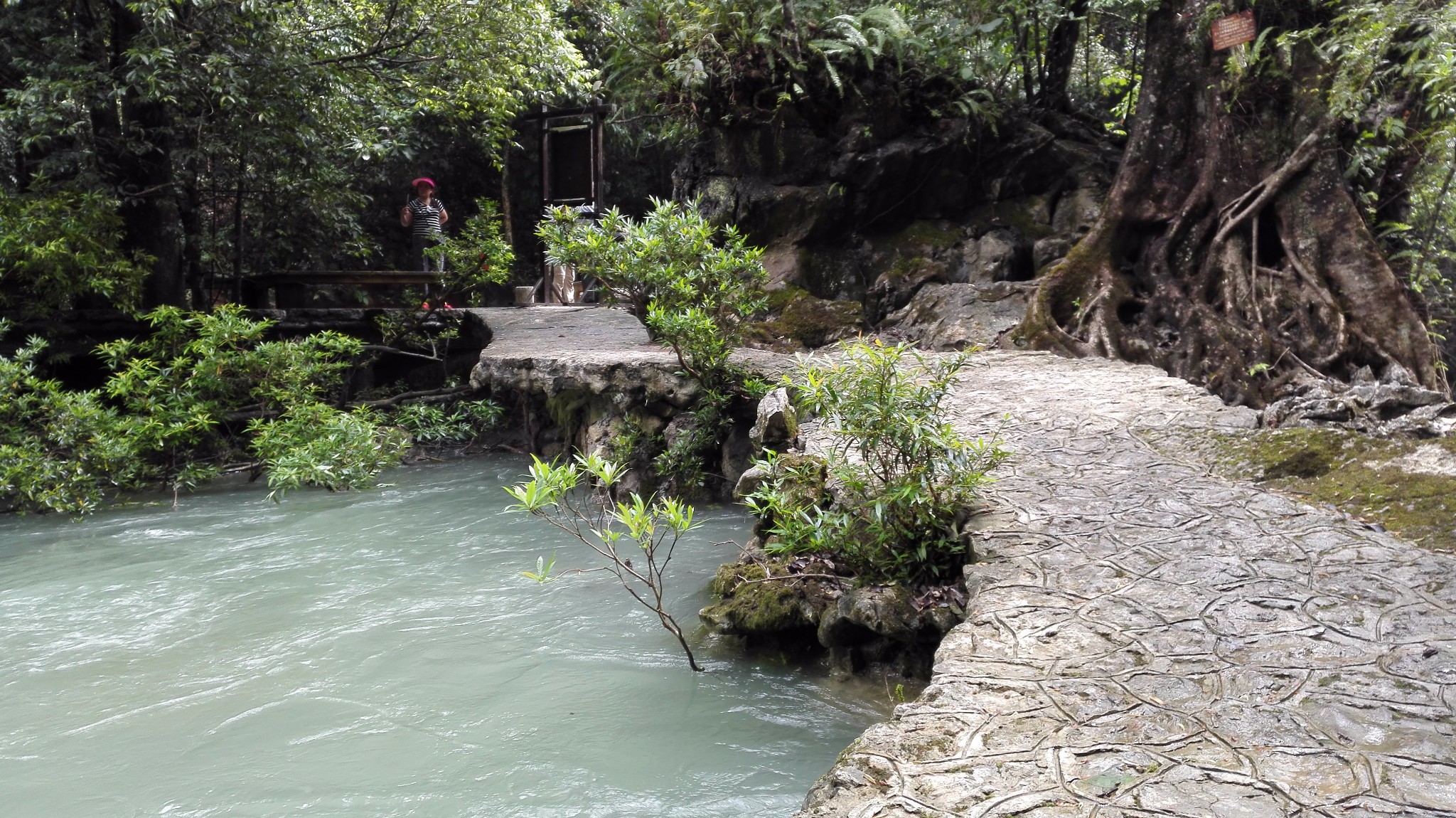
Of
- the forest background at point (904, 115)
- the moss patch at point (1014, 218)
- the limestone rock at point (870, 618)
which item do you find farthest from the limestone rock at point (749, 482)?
the moss patch at point (1014, 218)

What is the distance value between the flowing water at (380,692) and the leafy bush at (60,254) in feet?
10.1

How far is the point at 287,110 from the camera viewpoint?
10.2m

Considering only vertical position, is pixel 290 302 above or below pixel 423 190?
below

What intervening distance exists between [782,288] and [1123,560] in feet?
22.6

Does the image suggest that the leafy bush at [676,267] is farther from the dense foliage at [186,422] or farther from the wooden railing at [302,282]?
the wooden railing at [302,282]

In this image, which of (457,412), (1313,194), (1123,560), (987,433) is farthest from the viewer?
(457,412)

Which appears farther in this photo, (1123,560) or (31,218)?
(31,218)

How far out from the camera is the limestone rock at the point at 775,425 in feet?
20.7

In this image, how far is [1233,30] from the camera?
26.4 feet

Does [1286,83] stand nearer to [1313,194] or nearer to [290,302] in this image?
[1313,194]

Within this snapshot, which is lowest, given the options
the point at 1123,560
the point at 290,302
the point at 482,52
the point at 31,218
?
the point at 1123,560

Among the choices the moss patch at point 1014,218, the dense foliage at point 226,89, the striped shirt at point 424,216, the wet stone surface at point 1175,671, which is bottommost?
the wet stone surface at point 1175,671

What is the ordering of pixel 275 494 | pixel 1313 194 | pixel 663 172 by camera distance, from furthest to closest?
pixel 663 172
pixel 275 494
pixel 1313 194

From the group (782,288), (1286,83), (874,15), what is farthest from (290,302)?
(1286,83)
